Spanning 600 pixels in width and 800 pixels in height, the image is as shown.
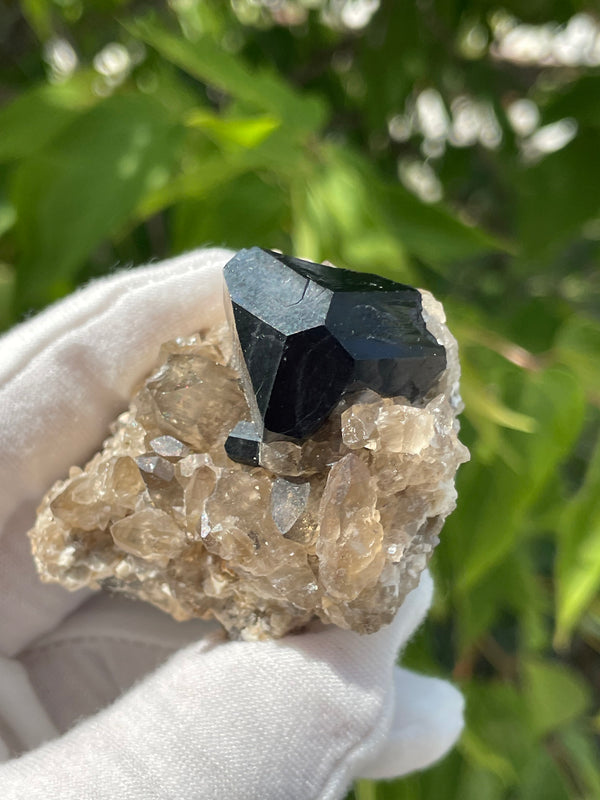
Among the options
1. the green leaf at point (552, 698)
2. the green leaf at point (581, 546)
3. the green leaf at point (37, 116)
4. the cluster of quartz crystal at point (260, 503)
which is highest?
the green leaf at point (37, 116)

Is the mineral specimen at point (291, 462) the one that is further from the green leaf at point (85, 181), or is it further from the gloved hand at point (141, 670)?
the green leaf at point (85, 181)

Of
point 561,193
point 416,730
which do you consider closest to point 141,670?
point 416,730

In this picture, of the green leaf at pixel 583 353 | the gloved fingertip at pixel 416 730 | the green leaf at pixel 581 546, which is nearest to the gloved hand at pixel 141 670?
the gloved fingertip at pixel 416 730

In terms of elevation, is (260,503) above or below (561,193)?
above

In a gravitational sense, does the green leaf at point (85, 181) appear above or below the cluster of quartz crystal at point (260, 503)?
above

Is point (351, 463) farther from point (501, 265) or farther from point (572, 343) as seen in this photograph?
point (501, 265)

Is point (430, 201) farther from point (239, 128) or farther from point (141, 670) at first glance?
point (141, 670)

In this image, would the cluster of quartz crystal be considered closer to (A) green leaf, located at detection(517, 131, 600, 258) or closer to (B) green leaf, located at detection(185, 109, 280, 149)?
(B) green leaf, located at detection(185, 109, 280, 149)

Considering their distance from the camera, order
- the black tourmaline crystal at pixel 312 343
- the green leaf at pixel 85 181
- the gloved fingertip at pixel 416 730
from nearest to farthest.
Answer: the black tourmaline crystal at pixel 312 343 → the gloved fingertip at pixel 416 730 → the green leaf at pixel 85 181
